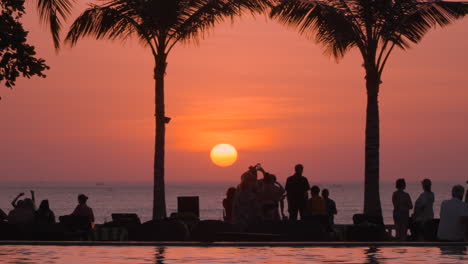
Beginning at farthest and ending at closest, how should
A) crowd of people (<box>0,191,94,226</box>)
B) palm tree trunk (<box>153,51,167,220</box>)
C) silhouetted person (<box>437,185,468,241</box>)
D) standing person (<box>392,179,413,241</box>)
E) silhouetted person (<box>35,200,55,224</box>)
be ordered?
palm tree trunk (<box>153,51,167,220</box>)
silhouetted person (<box>35,200,55,224</box>)
standing person (<box>392,179,413,241</box>)
crowd of people (<box>0,191,94,226</box>)
silhouetted person (<box>437,185,468,241</box>)

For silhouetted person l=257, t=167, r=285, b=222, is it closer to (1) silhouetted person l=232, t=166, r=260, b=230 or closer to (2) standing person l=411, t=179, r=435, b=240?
(1) silhouetted person l=232, t=166, r=260, b=230

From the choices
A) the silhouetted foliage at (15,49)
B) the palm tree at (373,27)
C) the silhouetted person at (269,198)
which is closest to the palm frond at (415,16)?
the palm tree at (373,27)

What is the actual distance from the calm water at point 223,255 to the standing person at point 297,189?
10.7ft

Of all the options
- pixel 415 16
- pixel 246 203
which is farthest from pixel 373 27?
pixel 246 203

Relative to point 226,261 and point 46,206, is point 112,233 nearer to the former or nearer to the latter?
point 46,206

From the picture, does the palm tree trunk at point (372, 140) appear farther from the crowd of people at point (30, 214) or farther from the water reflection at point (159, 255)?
the water reflection at point (159, 255)

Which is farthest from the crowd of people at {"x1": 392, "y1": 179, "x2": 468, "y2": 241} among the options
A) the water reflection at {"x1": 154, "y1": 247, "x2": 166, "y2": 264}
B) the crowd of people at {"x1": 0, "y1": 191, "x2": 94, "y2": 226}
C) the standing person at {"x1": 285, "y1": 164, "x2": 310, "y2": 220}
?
the crowd of people at {"x1": 0, "y1": 191, "x2": 94, "y2": 226}

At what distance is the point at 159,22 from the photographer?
32.4 meters

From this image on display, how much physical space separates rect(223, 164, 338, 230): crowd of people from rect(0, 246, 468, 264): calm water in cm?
156

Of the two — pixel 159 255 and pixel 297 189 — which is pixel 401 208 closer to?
pixel 297 189

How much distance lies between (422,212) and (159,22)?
965 centimetres

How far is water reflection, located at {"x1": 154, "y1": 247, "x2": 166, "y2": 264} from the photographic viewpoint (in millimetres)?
21516

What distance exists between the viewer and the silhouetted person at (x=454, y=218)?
24078mm

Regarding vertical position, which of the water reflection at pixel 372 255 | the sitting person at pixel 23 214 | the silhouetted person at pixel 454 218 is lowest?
the water reflection at pixel 372 255
